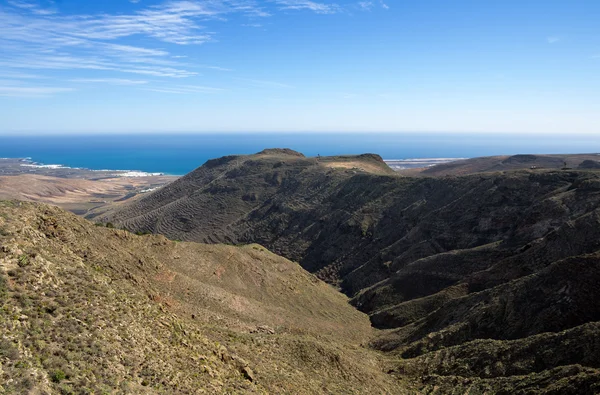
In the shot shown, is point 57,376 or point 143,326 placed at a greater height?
point 57,376

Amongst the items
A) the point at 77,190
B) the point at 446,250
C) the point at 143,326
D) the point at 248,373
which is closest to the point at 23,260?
the point at 143,326

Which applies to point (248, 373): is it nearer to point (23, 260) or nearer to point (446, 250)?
point (23, 260)

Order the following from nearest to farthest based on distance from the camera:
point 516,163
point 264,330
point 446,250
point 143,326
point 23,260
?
point 23,260
point 143,326
point 264,330
point 446,250
point 516,163

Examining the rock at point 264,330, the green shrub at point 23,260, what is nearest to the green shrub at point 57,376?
the green shrub at point 23,260

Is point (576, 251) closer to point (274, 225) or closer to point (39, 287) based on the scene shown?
point (39, 287)

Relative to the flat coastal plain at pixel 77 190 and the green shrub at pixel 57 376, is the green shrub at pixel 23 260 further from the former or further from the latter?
the flat coastal plain at pixel 77 190

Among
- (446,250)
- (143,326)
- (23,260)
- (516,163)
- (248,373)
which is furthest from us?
(516,163)
